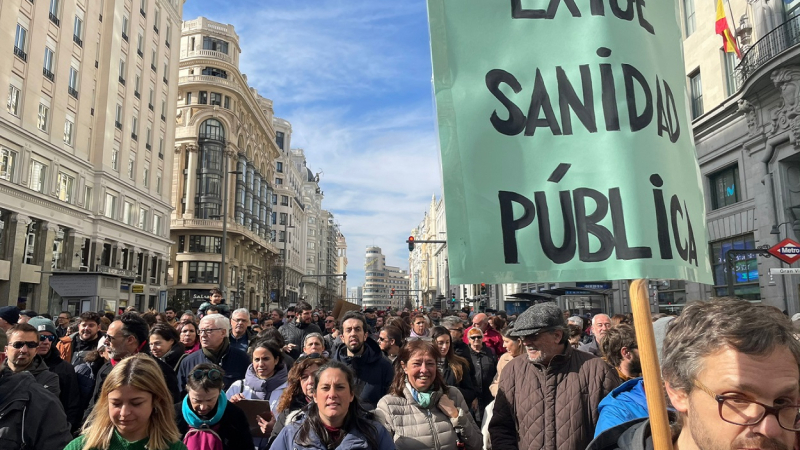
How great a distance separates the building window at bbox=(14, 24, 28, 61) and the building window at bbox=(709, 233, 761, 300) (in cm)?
3231

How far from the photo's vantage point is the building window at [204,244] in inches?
2341

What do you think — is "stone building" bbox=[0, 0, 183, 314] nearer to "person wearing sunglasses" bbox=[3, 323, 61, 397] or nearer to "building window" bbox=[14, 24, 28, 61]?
"building window" bbox=[14, 24, 28, 61]

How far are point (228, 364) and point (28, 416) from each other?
261cm

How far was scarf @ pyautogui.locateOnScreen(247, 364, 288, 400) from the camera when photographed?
546 centimetres

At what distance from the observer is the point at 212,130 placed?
6044 cm

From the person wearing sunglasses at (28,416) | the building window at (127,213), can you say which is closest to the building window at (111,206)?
the building window at (127,213)

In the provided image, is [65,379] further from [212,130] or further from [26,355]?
[212,130]

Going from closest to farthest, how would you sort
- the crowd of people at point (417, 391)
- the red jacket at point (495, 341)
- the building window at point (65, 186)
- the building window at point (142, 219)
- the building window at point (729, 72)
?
1. the crowd of people at point (417, 391)
2. the red jacket at point (495, 341)
3. the building window at point (729, 72)
4. the building window at point (65, 186)
5. the building window at point (142, 219)

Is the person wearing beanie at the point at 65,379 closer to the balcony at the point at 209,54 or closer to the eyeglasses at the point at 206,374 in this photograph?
the eyeglasses at the point at 206,374

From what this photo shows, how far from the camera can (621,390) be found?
2.87 metres

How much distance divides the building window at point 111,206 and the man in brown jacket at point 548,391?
1494 inches

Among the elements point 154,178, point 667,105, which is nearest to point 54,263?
point 154,178

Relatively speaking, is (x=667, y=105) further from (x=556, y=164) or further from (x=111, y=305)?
(x=111, y=305)

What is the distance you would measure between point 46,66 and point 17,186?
24.8 feet
